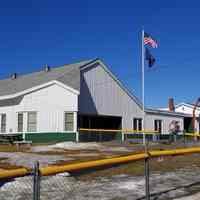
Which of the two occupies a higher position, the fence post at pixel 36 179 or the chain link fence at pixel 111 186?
the fence post at pixel 36 179

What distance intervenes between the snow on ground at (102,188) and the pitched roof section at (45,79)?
2173cm

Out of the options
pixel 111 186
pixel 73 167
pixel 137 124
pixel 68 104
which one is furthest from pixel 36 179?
pixel 137 124

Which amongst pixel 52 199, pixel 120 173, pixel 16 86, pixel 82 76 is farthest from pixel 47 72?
pixel 52 199

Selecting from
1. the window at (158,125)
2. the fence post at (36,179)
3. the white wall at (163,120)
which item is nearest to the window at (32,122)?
the white wall at (163,120)

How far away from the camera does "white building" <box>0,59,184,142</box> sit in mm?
31469

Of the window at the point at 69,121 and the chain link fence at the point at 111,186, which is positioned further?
the window at the point at 69,121

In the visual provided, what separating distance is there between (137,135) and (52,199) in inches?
1117

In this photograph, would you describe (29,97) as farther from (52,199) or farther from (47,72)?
(52,199)

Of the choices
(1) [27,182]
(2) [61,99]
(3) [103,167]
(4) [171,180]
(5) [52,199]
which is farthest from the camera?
(2) [61,99]

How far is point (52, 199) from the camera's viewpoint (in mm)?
8328

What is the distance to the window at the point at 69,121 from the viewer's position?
3150 centimetres

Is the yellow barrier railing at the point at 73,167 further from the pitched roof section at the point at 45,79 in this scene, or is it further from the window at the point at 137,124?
the window at the point at 137,124

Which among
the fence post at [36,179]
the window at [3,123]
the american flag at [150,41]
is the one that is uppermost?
the american flag at [150,41]

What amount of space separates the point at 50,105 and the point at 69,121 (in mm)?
1851
